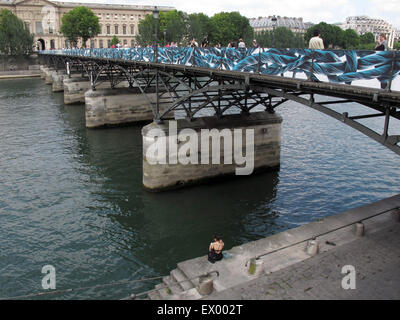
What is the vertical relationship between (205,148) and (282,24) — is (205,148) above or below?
below

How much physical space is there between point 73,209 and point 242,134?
10.4 meters

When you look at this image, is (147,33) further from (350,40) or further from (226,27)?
(350,40)

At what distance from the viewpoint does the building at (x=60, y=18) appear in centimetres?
12719

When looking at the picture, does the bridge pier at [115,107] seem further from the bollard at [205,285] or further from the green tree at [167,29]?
the green tree at [167,29]

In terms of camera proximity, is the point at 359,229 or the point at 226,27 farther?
the point at 226,27

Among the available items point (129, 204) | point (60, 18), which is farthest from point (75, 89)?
point (60, 18)

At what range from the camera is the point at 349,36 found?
4739 inches

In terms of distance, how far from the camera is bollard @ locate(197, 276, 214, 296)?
10.0m

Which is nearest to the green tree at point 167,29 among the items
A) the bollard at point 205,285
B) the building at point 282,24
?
the building at point 282,24

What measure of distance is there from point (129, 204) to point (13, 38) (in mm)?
99539

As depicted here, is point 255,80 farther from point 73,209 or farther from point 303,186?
point 73,209

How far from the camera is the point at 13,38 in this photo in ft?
333

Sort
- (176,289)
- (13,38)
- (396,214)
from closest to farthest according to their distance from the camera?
(176,289) < (396,214) < (13,38)
